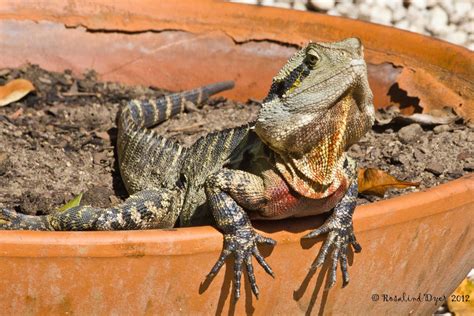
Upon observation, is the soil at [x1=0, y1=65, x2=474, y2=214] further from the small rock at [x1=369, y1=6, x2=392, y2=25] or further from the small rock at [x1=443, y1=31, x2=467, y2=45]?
the small rock at [x1=443, y1=31, x2=467, y2=45]

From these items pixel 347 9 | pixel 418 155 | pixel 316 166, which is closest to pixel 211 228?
pixel 316 166

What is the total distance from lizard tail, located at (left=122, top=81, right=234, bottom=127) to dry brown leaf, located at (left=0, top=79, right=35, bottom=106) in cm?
78

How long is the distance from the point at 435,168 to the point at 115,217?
1810mm

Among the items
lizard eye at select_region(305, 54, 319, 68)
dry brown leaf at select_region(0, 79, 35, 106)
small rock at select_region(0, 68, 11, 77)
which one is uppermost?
lizard eye at select_region(305, 54, 319, 68)

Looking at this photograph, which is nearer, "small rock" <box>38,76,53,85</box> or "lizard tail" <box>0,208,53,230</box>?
"lizard tail" <box>0,208,53,230</box>

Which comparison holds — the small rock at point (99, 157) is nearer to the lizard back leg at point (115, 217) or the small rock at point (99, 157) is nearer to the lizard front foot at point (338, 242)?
the lizard back leg at point (115, 217)

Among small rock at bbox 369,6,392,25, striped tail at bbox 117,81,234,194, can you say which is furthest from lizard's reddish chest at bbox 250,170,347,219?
small rock at bbox 369,6,392,25

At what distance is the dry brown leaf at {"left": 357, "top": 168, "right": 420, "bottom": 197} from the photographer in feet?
14.8

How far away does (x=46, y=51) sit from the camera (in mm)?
5992

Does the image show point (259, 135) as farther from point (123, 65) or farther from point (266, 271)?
point (123, 65)

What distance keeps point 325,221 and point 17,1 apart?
10.1 feet

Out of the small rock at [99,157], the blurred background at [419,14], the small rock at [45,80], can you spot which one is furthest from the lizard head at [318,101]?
the blurred background at [419,14]

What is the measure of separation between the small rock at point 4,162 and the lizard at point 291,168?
0.64 m

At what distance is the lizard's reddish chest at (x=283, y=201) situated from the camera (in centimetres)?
377
